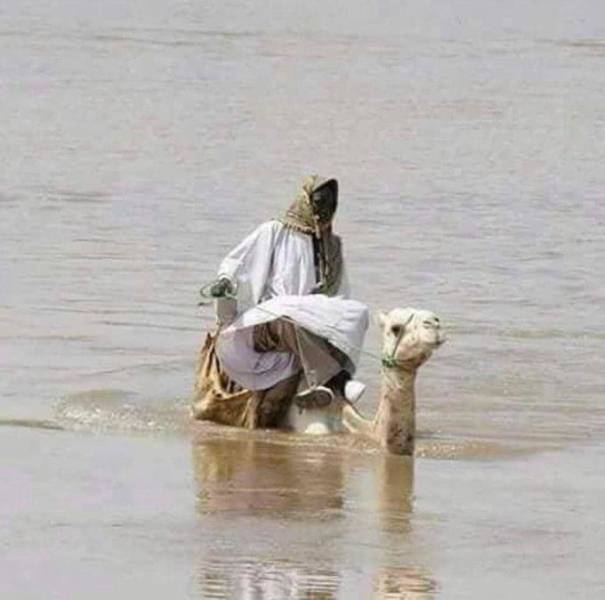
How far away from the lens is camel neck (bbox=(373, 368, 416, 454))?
11398mm

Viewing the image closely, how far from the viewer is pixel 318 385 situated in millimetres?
11891

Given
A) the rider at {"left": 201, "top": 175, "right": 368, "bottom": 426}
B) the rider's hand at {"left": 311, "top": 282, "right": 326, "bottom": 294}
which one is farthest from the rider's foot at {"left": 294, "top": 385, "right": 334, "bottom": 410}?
the rider's hand at {"left": 311, "top": 282, "right": 326, "bottom": 294}

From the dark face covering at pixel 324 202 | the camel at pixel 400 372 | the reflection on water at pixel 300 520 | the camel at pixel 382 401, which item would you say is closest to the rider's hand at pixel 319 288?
the dark face covering at pixel 324 202

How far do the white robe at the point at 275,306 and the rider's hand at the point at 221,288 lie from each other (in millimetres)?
40

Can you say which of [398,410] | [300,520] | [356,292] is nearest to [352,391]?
[398,410]

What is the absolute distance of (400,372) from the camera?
1139 cm

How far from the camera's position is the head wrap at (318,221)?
1205 centimetres

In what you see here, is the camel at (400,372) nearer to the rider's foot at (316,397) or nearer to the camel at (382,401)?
the camel at (382,401)

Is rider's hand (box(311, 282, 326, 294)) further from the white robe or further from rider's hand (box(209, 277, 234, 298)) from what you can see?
rider's hand (box(209, 277, 234, 298))

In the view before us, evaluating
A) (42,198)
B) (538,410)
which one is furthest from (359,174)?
(538,410)

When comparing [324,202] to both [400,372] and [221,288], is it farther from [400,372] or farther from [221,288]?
[400,372]

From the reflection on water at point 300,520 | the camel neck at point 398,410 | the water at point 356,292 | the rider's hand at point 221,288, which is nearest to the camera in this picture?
the reflection on water at point 300,520

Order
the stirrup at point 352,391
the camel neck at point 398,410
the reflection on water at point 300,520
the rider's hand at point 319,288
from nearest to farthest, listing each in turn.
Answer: the reflection on water at point 300,520, the camel neck at point 398,410, the stirrup at point 352,391, the rider's hand at point 319,288

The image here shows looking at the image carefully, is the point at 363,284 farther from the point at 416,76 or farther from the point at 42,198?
the point at 416,76
